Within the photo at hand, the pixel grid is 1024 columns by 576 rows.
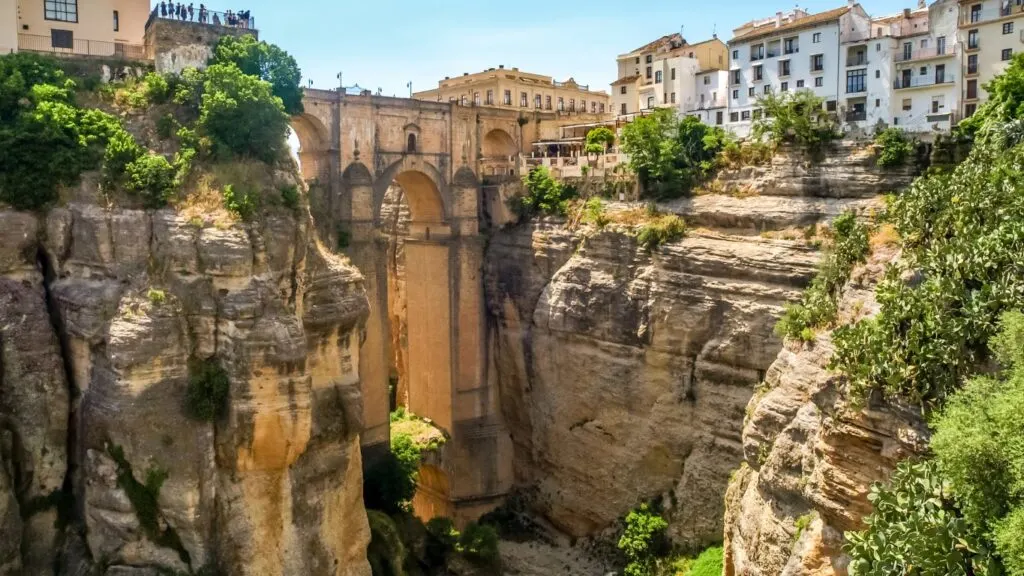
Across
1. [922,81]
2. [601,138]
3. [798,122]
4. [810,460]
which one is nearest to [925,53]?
[922,81]

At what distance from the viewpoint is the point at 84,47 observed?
27344 millimetres

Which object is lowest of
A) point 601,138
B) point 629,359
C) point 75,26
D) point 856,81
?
point 629,359

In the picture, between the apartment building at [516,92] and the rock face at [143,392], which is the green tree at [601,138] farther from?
the rock face at [143,392]

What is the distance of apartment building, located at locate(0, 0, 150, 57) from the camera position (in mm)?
25750

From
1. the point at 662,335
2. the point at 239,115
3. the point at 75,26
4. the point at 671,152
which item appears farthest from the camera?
the point at 671,152

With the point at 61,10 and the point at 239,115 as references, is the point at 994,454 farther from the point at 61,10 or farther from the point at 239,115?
the point at 61,10

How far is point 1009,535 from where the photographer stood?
31.0ft

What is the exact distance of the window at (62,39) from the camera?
27.0m

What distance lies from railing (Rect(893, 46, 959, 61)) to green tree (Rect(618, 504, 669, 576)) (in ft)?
68.4

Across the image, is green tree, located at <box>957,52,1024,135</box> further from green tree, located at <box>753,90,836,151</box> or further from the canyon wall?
green tree, located at <box>753,90,836,151</box>

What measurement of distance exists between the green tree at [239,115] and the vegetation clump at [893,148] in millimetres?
18936

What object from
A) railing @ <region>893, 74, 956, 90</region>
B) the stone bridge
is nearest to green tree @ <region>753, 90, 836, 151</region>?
railing @ <region>893, 74, 956, 90</region>

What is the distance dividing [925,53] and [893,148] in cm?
936

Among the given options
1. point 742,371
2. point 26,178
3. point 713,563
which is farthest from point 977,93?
point 26,178
